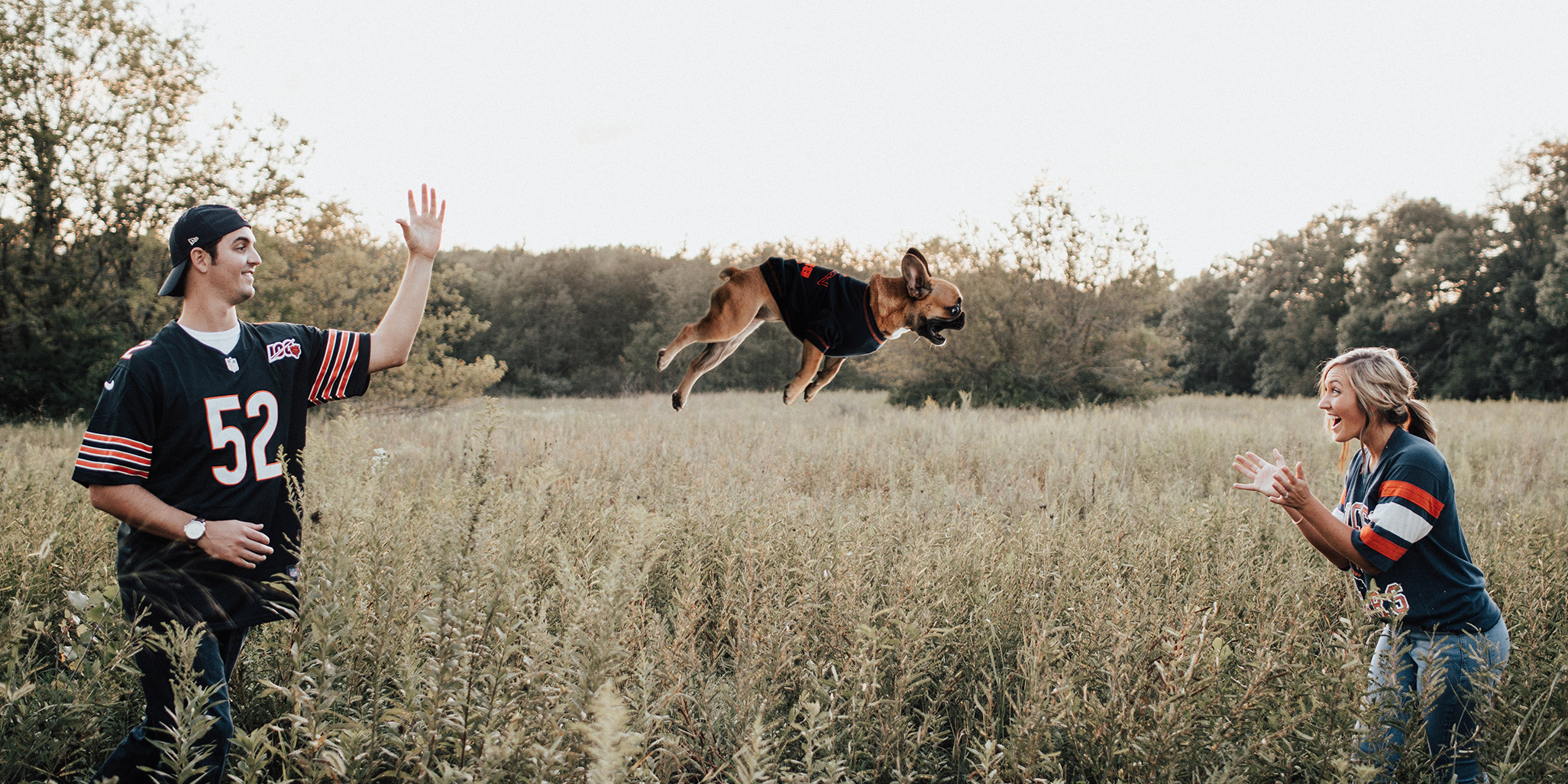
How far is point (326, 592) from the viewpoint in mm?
1727

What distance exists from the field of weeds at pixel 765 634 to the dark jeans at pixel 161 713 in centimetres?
13

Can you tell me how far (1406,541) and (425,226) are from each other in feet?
12.7

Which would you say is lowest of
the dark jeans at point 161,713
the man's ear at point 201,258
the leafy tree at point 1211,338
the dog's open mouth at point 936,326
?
the dark jeans at point 161,713

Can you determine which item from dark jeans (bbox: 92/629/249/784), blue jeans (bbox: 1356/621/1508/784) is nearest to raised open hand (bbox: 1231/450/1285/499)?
blue jeans (bbox: 1356/621/1508/784)

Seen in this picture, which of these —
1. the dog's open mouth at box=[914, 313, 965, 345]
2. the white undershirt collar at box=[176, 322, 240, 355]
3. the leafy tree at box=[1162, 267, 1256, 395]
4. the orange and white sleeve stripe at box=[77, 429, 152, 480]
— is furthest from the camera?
the leafy tree at box=[1162, 267, 1256, 395]

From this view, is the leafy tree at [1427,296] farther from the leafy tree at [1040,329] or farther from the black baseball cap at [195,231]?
the black baseball cap at [195,231]

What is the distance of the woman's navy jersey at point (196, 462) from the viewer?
2.26 m

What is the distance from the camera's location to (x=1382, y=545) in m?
2.89

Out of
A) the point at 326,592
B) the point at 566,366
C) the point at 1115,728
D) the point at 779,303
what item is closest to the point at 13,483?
the point at 326,592

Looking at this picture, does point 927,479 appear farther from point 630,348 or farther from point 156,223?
point 630,348

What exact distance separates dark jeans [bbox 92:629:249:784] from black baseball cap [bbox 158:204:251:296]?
3.84ft

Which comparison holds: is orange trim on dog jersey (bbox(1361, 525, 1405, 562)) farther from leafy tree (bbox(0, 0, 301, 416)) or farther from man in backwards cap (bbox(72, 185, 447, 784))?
leafy tree (bbox(0, 0, 301, 416))

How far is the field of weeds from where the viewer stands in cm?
179

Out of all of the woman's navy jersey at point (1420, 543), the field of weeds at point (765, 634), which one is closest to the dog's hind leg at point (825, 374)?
the field of weeds at point (765, 634)
